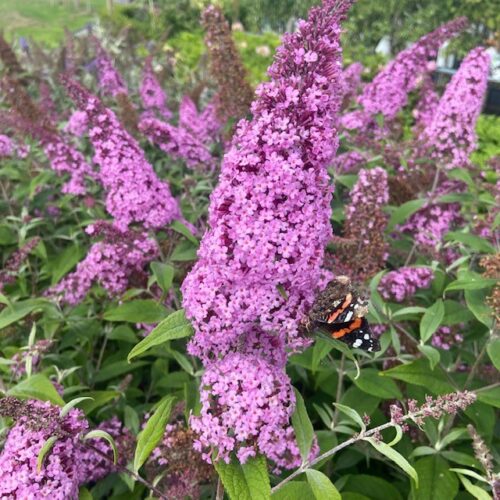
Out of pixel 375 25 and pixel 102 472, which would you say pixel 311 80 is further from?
pixel 375 25

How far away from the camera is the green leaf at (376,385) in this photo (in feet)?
9.42

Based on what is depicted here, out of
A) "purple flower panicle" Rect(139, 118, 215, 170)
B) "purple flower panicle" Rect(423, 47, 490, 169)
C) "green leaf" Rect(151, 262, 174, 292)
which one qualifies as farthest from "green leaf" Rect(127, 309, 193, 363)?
"purple flower panicle" Rect(423, 47, 490, 169)

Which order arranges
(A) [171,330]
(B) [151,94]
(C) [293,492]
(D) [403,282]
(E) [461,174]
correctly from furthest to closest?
(B) [151,94], (E) [461,174], (D) [403,282], (C) [293,492], (A) [171,330]

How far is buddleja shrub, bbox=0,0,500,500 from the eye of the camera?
6.35 feet

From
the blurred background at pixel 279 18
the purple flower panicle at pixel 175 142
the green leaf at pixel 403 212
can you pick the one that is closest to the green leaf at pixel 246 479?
the green leaf at pixel 403 212

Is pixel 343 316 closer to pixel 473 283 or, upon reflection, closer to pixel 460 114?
pixel 473 283

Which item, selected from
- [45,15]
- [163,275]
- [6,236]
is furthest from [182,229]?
[45,15]

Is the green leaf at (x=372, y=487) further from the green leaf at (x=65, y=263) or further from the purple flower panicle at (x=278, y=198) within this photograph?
the green leaf at (x=65, y=263)

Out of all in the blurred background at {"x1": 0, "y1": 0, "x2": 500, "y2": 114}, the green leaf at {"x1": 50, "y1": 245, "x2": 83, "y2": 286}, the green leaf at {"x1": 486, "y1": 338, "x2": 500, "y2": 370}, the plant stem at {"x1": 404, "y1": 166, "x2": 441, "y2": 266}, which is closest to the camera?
the green leaf at {"x1": 486, "y1": 338, "x2": 500, "y2": 370}

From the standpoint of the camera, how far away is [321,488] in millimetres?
1939

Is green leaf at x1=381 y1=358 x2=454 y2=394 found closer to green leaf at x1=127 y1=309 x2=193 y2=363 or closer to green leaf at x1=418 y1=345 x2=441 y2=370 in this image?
green leaf at x1=418 y1=345 x2=441 y2=370

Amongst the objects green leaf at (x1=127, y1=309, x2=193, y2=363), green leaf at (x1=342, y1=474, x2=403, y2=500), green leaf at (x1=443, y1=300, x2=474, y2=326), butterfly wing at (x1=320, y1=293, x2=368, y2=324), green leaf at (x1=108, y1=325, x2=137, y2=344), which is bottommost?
green leaf at (x1=342, y1=474, x2=403, y2=500)

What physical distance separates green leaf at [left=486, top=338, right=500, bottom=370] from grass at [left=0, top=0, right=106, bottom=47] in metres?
18.6

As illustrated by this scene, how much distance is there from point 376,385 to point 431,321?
0.49m
